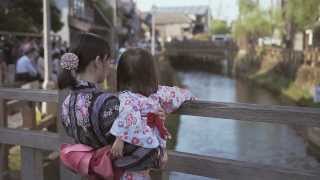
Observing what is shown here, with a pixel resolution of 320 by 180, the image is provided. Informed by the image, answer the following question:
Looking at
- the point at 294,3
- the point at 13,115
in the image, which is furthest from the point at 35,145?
the point at 294,3

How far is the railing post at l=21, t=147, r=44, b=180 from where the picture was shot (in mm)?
3613

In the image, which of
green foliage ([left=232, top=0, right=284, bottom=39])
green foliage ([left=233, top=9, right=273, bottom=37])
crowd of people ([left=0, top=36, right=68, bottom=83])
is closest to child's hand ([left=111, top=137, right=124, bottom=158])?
crowd of people ([left=0, top=36, right=68, bottom=83])

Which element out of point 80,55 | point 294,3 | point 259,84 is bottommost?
point 259,84

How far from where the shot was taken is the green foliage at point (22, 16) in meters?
18.6

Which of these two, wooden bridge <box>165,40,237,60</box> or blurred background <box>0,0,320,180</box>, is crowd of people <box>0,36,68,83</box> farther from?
wooden bridge <box>165,40,237,60</box>

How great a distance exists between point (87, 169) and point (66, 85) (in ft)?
1.27

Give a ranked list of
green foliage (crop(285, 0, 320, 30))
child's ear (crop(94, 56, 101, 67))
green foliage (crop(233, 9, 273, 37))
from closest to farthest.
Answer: child's ear (crop(94, 56, 101, 67)) → green foliage (crop(285, 0, 320, 30)) → green foliage (crop(233, 9, 273, 37))

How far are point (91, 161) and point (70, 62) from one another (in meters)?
0.44

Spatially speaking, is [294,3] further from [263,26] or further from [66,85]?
[66,85]

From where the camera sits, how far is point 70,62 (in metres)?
2.59

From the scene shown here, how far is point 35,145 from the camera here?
360 centimetres

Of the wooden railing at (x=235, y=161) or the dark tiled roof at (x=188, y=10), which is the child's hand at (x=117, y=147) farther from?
the dark tiled roof at (x=188, y=10)

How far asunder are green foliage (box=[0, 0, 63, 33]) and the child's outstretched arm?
16351mm

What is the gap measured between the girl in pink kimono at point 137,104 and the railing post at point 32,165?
1.20 metres
